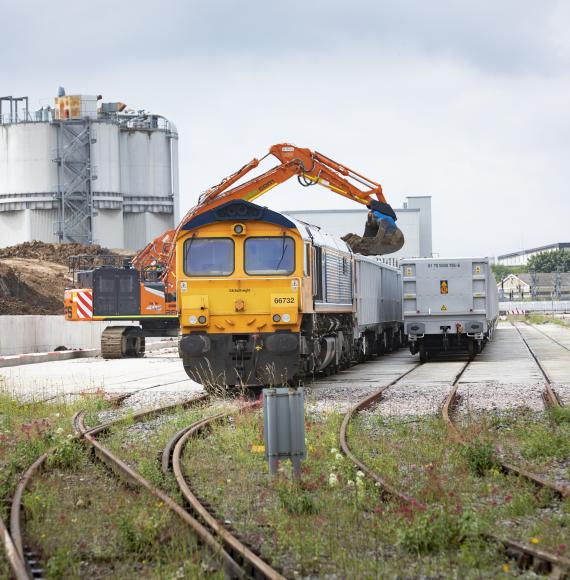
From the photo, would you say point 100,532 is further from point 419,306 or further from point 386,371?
point 419,306

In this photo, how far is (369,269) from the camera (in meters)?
29.4

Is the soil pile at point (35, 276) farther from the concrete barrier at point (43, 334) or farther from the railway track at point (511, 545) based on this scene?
the railway track at point (511, 545)

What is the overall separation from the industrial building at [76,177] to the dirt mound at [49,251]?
13.8 feet

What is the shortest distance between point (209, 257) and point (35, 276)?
37994mm

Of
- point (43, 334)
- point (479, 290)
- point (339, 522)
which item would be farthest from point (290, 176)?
point (339, 522)

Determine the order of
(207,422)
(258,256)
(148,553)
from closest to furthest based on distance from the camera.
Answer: (148,553) < (207,422) < (258,256)

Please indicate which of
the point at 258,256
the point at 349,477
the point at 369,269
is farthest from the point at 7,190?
the point at 349,477

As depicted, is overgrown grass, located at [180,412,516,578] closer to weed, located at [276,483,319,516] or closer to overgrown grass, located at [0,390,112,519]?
weed, located at [276,483,319,516]

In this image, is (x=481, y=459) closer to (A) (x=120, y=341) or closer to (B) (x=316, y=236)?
(B) (x=316, y=236)

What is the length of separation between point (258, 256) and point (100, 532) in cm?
1128

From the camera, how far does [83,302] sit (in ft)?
113

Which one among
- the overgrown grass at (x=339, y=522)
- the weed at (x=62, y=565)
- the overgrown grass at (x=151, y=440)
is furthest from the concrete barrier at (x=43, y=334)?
the weed at (x=62, y=565)

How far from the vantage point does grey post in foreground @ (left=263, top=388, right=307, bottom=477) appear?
369 inches

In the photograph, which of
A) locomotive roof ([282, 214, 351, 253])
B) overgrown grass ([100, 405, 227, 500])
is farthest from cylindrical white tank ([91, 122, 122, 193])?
overgrown grass ([100, 405, 227, 500])
